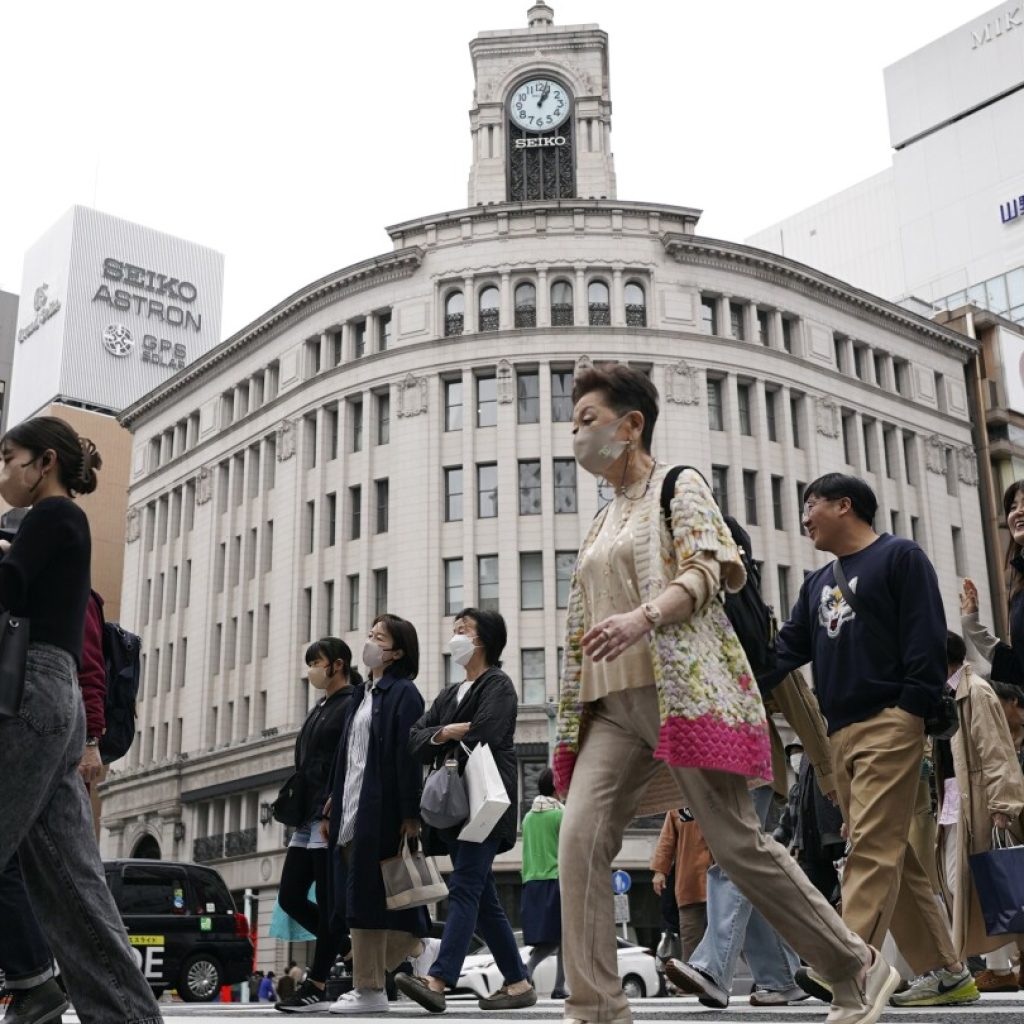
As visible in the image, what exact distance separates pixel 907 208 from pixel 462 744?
7186cm

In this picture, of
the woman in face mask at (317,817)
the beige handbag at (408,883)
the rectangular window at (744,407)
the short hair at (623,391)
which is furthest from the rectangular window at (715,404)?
the short hair at (623,391)

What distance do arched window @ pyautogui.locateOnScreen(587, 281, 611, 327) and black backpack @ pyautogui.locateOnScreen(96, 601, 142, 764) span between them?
112 ft

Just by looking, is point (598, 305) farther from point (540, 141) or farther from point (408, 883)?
point (408, 883)

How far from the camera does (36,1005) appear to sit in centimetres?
401

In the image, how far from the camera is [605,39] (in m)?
46.6

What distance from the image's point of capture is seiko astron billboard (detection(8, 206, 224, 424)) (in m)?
76.0

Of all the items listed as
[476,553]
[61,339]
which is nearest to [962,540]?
[476,553]

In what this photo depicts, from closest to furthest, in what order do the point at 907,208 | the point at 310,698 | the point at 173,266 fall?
1. the point at 310,698
2. the point at 907,208
3. the point at 173,266

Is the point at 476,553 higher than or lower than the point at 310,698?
higher

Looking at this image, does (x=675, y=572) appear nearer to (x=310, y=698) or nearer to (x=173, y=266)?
(x=310, y=698)

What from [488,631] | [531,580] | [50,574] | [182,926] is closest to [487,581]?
[531,580]

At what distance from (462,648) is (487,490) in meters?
31.3

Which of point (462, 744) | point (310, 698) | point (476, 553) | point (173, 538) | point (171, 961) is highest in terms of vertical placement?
point (173, 538)

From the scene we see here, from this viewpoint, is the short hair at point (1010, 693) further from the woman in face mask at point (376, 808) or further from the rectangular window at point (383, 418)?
the rectangular window at point (383, 418)
